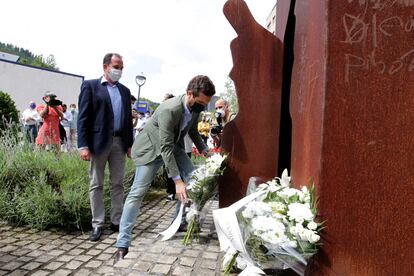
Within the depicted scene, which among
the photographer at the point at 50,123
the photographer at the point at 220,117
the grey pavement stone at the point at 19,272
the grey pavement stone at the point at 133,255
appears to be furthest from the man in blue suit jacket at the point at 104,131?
the photographer at the point at 50,123

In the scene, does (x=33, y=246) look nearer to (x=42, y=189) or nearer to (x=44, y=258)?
(x=44, y=258)

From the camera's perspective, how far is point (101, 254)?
11.8 feet

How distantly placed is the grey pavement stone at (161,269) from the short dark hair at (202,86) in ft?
4.67

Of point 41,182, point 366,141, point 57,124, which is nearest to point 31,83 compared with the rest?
point 57,124

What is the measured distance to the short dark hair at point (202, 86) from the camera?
316cm

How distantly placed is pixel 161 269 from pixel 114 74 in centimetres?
239

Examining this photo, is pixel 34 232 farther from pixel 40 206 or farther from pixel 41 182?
pixel 41 182

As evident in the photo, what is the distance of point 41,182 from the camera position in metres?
4.51

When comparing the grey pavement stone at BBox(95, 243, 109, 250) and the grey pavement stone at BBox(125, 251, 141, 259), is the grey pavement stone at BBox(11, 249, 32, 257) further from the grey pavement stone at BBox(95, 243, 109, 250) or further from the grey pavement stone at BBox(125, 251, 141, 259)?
the grey pavement stone at BBox(125, 251, 141, 259)

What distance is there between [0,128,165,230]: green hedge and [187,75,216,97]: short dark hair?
2.12 m

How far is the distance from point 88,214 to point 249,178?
7.44 ft

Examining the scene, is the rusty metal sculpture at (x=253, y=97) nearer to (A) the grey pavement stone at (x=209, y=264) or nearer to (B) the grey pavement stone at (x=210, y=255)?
(B) the grey pavement stone at (x=210, y=255)

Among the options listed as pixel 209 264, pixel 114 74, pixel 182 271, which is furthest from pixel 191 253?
pixel 114 74

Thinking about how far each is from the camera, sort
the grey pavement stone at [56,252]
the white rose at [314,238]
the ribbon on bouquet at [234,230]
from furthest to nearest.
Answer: the grey pavement stone at [56,252]
the ribbon on bouquet at [234,230]
the white rose at [314,238]
